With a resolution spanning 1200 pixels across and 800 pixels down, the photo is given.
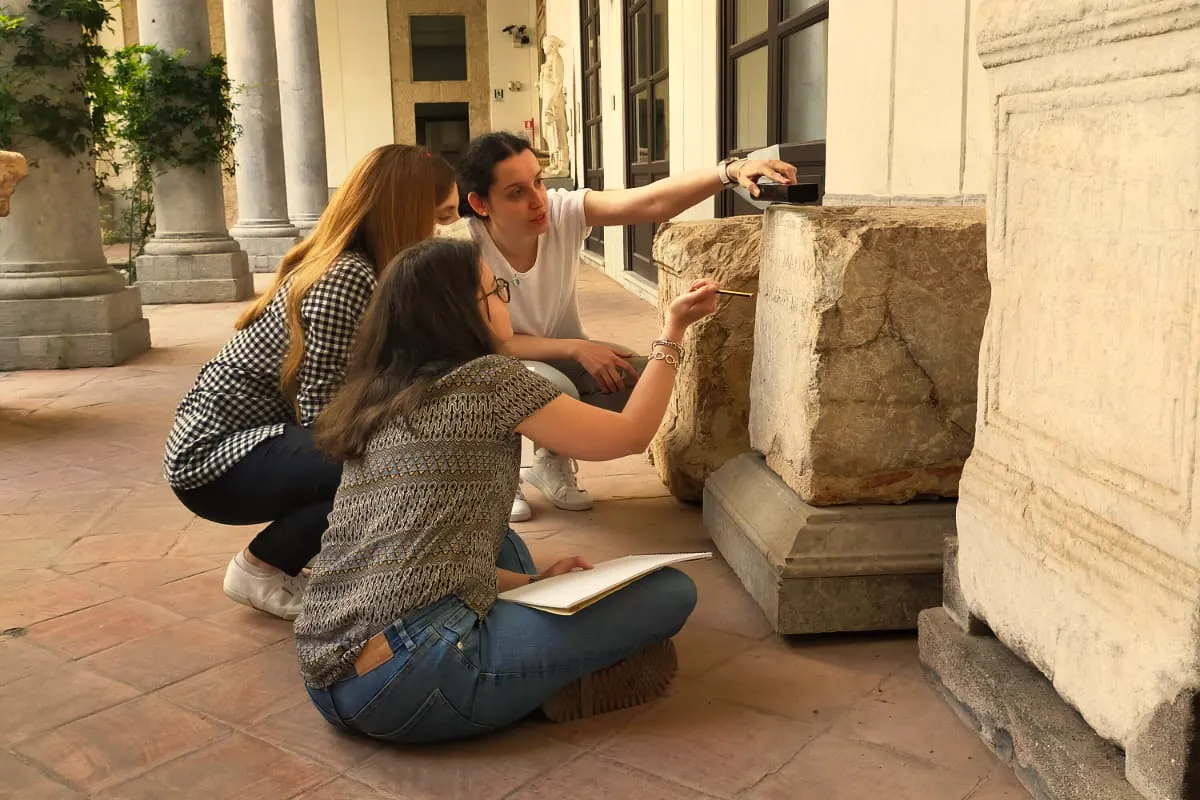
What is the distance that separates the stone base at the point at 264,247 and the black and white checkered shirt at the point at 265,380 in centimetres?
1105

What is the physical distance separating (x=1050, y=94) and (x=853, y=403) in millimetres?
914

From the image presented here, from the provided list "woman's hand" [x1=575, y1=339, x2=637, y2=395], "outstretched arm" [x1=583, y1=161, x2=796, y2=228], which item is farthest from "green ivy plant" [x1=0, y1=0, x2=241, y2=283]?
"woman's hand" [x1=575, y1=339, x2=637, y2=395]

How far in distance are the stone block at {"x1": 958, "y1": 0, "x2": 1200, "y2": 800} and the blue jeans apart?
0.75 meters

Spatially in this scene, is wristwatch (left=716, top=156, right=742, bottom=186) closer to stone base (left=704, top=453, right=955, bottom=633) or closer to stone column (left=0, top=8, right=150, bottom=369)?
stone base (left=704, top=453, right=955, bottom=633)

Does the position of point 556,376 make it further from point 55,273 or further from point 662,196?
point 55,273

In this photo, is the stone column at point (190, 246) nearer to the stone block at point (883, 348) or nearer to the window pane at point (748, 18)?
the window pane at point (748, 18)

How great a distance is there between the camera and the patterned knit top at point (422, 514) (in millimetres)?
2141

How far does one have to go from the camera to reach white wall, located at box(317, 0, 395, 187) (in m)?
25.6

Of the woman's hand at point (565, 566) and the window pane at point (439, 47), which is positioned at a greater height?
the window pane at point (439, 47)

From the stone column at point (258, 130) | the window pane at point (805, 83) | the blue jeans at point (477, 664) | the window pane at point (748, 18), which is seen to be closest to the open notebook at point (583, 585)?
the blue jeans at point (477, 664)

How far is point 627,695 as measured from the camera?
2.40 meters

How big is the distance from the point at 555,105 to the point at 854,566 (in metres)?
15.9

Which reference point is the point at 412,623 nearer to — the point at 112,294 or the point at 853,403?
the point at 853,403

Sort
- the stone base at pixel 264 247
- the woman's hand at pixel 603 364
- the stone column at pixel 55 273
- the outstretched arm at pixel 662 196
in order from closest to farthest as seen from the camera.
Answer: the outstretched arm at pixel 662 196, the woman's hand at pixel 603 364, the stone column at pixel 55 273, the stone base at pixel 264 247
